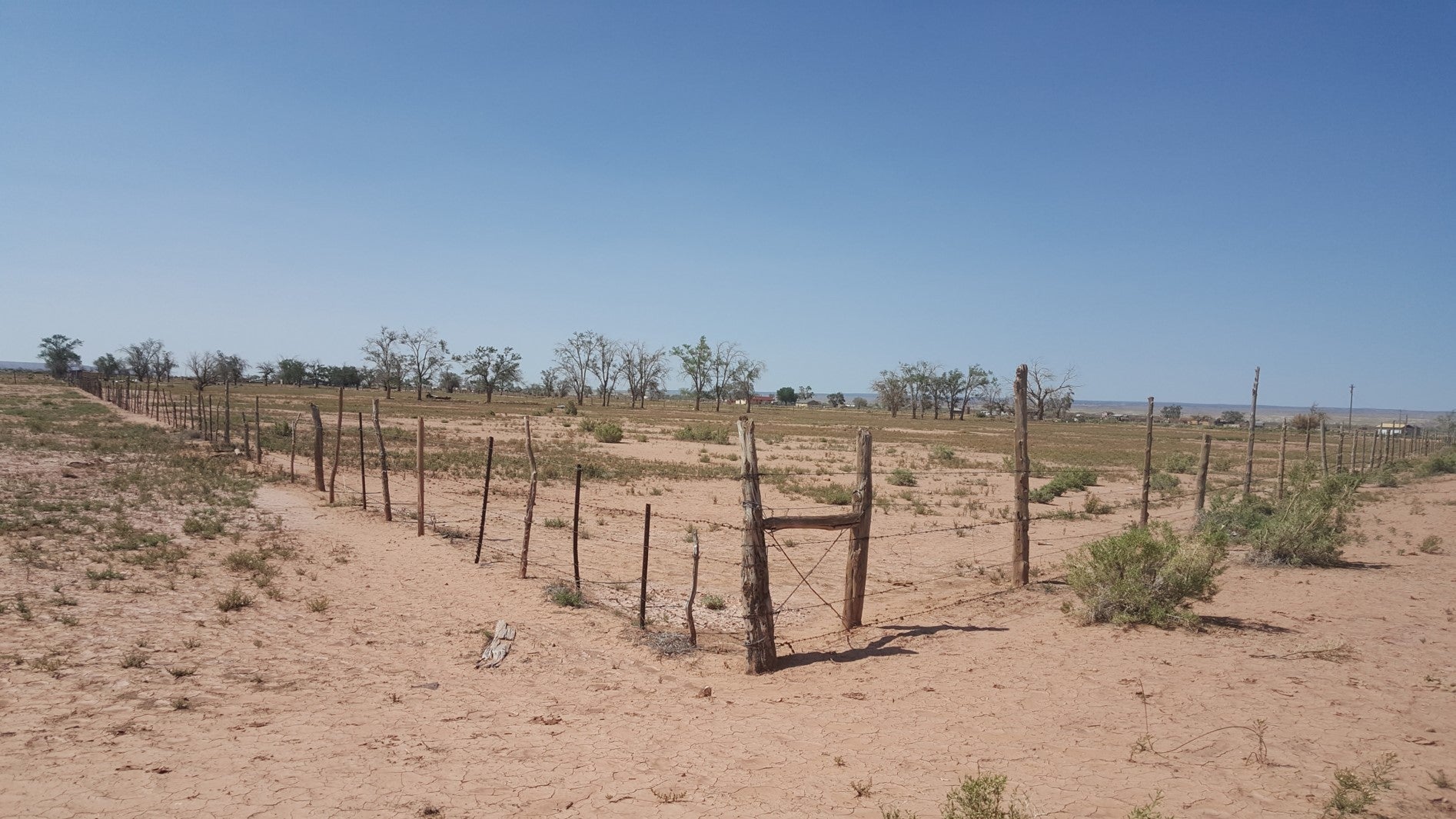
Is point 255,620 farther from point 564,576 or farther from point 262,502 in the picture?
point 262,502

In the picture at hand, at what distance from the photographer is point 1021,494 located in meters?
10.4

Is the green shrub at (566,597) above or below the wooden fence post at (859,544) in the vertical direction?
below

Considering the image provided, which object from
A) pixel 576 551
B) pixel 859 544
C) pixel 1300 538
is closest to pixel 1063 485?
pixel 1300 538

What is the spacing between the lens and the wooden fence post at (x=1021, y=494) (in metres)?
10.3

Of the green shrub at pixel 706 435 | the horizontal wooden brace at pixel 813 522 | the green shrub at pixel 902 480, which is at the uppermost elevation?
the horizontal wooden brace at pixel 813 522

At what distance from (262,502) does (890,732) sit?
15231 millimetres

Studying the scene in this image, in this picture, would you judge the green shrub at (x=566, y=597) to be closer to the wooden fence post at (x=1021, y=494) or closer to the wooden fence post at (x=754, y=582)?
the wooden fence post at (x=754, y=582)

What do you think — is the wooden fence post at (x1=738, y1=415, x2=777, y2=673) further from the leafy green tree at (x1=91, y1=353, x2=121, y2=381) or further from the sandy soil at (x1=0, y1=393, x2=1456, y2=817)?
the leafy green tree at (x1=91, y1=353, x2=121, y2=381)

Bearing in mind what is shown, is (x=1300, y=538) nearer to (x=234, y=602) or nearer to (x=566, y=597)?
(x=566, y=597)

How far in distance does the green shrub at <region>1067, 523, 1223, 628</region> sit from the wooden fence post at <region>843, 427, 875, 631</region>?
2757 millimetres

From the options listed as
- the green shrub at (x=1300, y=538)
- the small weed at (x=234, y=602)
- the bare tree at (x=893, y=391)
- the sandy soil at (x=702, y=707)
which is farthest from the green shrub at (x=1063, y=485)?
the bare tree at (x=893, y=391)

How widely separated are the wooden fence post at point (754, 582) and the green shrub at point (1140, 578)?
412 cm

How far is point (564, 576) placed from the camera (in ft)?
37.4

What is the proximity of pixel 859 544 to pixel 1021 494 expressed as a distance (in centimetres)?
306
